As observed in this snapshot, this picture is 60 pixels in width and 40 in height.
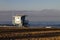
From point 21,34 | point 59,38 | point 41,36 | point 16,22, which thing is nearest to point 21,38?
point 21,34

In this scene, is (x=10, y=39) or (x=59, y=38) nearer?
(x=10, y=39)

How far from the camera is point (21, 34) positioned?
7848mm

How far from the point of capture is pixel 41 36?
7977mm

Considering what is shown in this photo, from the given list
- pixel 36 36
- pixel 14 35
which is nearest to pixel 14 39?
pixel 14 35

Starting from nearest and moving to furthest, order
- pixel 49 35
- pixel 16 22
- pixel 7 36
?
pixel 7 36 → pixel 49 35 → pixel 16 22

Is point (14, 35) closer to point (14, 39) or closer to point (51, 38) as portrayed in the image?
point (14, 39)

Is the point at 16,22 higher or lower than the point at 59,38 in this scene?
lower

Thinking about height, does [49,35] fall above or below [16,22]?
above

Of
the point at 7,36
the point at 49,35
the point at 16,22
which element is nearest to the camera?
the point at 7,36

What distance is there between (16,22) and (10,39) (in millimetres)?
46238

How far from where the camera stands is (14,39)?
7.77m

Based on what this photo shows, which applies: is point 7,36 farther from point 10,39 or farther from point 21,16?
point 21,16

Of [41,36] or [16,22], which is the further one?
[16,22]

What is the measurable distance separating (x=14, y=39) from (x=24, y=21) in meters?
48.1
